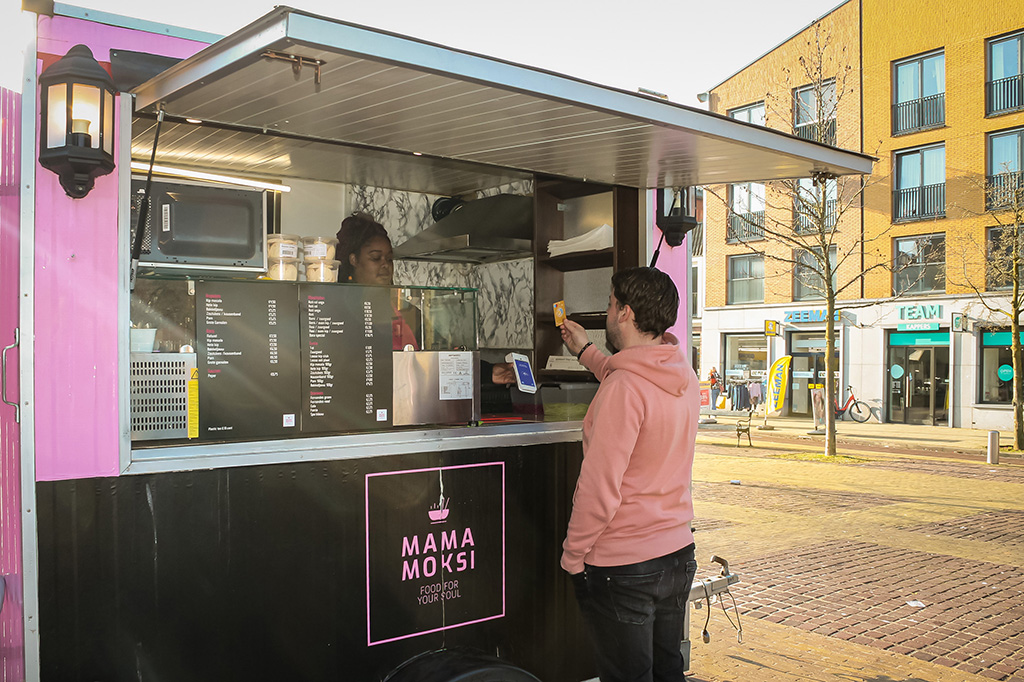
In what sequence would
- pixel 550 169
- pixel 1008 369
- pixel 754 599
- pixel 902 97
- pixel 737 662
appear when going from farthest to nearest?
1. pixel 902 97
2. pixel 1008 369
3. pixel 754 599
4. pixel 737 662
5. pixel 550 169

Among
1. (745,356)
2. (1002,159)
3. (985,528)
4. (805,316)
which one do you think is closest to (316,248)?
(985,528)

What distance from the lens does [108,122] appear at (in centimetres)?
278

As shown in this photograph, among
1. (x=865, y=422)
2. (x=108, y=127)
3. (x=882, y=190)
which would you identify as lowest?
(x=865, y=422)

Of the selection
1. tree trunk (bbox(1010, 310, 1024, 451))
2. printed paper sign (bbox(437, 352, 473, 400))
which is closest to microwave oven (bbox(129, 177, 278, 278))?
printed paper sign (bbox(437, 352, 473, 400))

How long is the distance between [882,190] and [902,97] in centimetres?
297

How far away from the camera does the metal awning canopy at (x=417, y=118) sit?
8.27 ft

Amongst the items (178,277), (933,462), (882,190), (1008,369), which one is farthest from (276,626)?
(882,190)

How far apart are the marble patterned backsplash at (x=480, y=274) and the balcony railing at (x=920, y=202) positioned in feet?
76.3

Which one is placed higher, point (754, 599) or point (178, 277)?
point (178, 277)

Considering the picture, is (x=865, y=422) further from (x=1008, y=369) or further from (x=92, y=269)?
(x=92, y=269)

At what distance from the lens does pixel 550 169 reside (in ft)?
14.1

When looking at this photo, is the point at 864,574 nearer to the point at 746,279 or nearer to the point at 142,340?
the point at 142,340

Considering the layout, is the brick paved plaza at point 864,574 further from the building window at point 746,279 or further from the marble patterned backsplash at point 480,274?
the building window at point 746,279

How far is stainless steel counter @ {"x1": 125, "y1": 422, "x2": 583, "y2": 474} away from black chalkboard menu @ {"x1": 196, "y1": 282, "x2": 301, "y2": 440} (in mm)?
89
